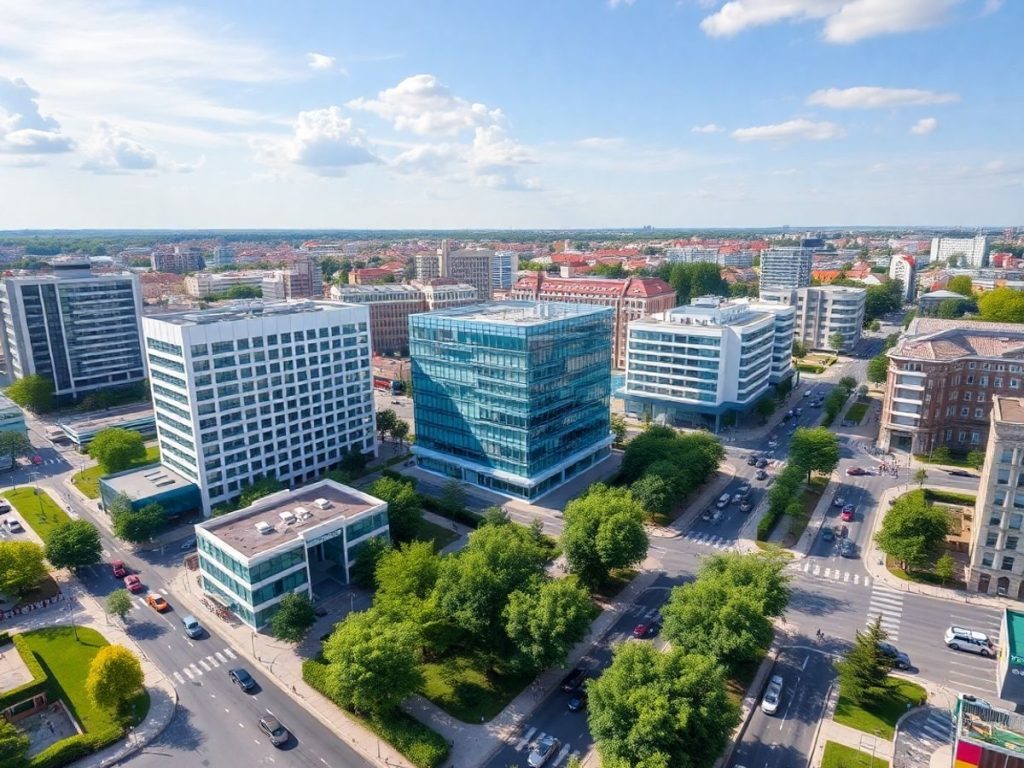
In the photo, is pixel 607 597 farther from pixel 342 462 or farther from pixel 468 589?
pixel 342 462

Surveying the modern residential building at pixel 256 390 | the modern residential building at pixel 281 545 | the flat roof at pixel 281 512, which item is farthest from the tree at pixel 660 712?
the modern residential building at pixel 256 390

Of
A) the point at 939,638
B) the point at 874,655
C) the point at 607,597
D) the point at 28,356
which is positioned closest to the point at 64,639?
the point at 607,597

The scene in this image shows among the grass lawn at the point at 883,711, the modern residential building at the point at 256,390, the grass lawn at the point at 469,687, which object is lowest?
the grass lawn at the point at 469,687

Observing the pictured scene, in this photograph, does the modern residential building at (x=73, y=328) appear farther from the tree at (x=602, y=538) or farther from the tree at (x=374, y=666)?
the tree at (x=602, y=538)

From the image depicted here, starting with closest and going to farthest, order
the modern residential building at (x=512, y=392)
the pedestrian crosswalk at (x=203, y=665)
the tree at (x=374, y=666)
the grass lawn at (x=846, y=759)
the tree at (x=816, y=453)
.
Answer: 1. the grass lawn at (x=846, y=759)
2. the tree at (x=374, y=666)
3. the pedestrian crosswalk at (x=203, y=665)
4. the modern residential building at (x=512, y=392)
5. the tree at (x=816, y=453)

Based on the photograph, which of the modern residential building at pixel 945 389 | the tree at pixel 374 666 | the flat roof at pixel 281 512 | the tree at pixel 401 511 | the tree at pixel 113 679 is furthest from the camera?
the modern residential building at pixel 945 389

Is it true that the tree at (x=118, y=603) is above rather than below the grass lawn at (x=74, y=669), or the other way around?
above

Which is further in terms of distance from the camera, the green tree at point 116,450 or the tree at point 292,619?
the green tree at point 116,450

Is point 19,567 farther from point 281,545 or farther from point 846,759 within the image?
point 846,759
